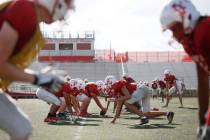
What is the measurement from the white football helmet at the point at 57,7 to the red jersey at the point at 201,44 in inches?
40.4

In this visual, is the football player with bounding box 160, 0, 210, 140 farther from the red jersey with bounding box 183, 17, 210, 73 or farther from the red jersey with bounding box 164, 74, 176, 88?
the red jersey with bounding box 164, 74, 176, 88

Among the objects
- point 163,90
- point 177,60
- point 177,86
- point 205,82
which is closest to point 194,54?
point 205,82

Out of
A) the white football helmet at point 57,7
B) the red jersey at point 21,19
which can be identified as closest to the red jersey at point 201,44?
the white football helmet at point 57,7

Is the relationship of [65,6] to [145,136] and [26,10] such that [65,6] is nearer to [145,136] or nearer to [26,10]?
[26,10]

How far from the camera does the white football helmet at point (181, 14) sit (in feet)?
13.5

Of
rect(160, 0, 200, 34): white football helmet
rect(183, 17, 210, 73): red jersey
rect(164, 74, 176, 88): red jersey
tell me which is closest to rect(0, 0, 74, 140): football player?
rect(160, 0, 200, 34): white football helmet

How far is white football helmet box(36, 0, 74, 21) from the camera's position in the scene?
412 centimetres

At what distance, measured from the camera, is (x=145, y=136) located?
9852 millimetres

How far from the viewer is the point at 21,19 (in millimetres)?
3859

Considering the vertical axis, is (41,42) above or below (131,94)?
above

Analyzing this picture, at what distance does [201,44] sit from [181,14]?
42 cm

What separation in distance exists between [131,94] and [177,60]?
1664 inches

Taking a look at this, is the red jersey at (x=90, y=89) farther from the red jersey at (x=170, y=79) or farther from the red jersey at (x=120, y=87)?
the red jersey at (x=170, y=79)

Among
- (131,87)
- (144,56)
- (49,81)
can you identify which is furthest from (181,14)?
(144,56)
